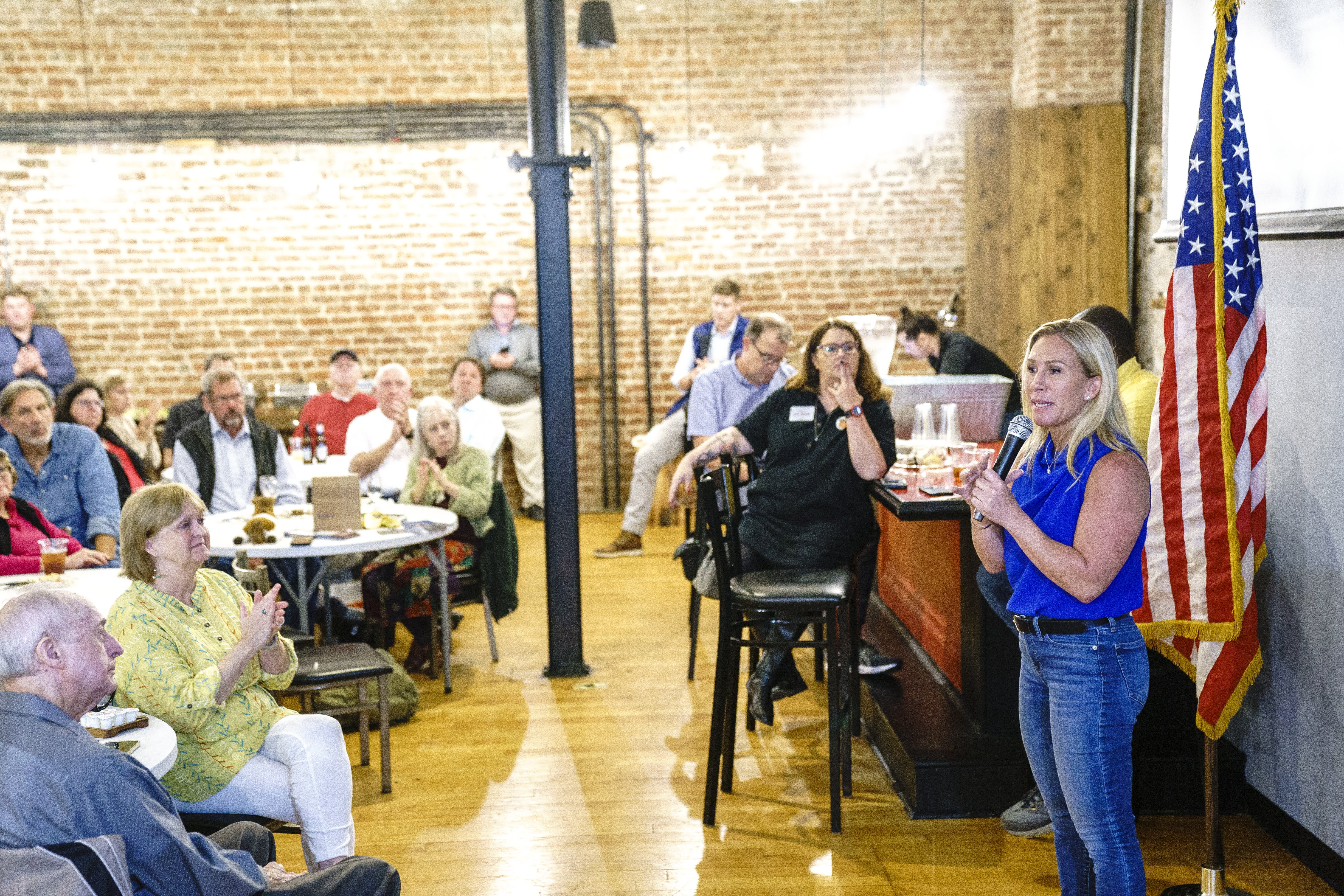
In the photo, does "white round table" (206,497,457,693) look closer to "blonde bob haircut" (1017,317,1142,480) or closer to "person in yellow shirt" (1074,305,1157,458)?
"person in yellow shirt" (1074,305,1157,458)

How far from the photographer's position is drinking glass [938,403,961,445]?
4.34 metres

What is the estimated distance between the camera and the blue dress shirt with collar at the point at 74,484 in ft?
15.2

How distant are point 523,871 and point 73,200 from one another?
288 inches

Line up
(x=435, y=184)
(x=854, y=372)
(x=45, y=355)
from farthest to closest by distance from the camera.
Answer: (x=435, y=184), (x=45, y=355), (x=854, y=372)

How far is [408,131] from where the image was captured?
870 centimetres

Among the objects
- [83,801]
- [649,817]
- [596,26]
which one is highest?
[596,26]

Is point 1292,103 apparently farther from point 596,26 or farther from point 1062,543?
point 596,26

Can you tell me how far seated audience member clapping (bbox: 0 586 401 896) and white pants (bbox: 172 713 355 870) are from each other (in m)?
0.66

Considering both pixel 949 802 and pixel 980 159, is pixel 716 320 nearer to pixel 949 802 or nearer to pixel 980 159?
pixel 980 159

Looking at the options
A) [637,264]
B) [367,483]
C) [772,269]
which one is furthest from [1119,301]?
[367,483]

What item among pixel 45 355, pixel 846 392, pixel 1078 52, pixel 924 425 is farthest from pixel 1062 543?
pixel 45 355

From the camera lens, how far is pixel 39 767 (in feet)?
5.97

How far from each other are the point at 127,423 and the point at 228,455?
1.56m

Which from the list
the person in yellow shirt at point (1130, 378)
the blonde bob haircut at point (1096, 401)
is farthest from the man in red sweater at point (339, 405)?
the blonde bob haircut at point (1096, 401)
